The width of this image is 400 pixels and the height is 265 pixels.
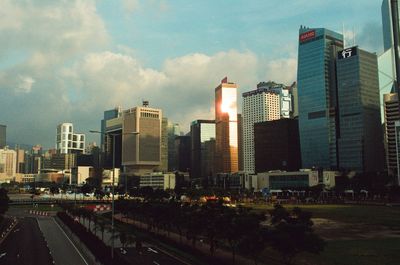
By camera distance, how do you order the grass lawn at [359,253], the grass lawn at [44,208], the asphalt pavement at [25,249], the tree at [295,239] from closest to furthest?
the tree at [295,239] < the grass lawn at [359,253] < the asphalt pavement at [25,249] < the grass lawn at [44,208]

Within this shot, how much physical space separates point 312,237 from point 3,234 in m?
67.9

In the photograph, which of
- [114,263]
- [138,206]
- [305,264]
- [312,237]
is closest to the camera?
[312,237]

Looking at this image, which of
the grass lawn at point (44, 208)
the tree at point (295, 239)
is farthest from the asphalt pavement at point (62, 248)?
the grass lawn at point (44, 208)

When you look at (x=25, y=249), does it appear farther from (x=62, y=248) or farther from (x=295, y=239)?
(x=295, y=239)

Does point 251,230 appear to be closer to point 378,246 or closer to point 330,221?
point 378,246

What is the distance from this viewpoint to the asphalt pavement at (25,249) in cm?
5516

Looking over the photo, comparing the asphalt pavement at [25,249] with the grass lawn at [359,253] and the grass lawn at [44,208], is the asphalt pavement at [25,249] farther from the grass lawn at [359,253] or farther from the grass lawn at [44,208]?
the grass lawn at [44,208]

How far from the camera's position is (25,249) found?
65750mm

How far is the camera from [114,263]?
47219mm

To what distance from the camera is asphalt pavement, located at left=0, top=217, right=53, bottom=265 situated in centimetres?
5516

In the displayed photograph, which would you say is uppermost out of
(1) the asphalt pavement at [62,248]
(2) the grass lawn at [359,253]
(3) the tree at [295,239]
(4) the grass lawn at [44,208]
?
(3) the tree at [295,239]

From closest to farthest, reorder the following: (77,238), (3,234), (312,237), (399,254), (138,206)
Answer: (312,237), (399,254), (77,238), (3,234), (138,206)

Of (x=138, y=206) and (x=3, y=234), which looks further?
(x=138, y=206)

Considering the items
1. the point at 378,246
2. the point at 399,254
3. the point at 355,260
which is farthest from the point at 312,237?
the point at 378,246
